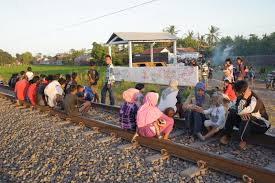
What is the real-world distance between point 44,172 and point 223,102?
12.6 feet

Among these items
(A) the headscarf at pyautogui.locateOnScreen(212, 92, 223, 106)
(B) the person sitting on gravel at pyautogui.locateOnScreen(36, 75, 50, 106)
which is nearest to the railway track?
(A) the headscarf at pyautogui.locateOnScreen(212, 92, 223, 106)

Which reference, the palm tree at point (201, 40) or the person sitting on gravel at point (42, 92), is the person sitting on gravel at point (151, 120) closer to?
the person sitting on gravel at point (42, 92)

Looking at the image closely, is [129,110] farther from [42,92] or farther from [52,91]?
[42,92]

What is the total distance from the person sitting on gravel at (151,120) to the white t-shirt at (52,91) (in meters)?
4.98

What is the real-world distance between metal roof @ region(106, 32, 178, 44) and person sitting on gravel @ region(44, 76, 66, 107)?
14695 mm

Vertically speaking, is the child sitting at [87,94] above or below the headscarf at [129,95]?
below

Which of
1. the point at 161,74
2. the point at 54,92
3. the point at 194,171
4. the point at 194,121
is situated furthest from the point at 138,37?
the point at 194,171

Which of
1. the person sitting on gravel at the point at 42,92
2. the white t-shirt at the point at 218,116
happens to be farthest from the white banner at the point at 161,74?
the white t-shirt at the point at 218,116

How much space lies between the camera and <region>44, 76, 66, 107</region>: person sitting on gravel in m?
10.4

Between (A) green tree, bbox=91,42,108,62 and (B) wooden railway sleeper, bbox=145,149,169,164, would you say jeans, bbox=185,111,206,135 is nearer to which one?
(B) wooden railway sleeper, bbox=145,149,169,164

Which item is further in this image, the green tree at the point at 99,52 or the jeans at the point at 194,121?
the green tree at the point at 99,52

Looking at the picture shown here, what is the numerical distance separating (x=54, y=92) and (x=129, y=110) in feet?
15.3

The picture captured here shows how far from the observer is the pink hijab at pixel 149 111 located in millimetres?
6047

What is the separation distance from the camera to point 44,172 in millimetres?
5402
